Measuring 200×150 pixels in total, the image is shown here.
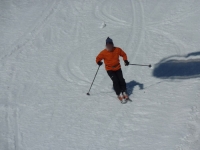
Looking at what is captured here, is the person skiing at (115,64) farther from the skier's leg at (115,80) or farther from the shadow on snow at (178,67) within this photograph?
the shadow on snow at (178,67)

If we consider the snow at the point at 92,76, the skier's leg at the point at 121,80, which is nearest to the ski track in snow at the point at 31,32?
the snow at the point at 92,76

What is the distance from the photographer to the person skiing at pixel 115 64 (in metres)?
8.63

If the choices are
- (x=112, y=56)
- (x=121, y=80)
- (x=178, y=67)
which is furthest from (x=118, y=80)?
(x=178, y=67)

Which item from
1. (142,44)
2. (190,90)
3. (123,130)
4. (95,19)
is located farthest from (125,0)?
(123,130)

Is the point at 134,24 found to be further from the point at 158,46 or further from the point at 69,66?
the point at 69,66

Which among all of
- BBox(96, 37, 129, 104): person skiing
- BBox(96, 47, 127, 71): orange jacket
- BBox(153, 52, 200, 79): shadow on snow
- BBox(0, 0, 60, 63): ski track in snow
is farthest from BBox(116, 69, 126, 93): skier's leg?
BBox(0, 0, 60, 63): ski track in snow

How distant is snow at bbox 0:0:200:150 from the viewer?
26.5 ft

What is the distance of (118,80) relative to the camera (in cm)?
913

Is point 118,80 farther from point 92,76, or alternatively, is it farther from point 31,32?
point 31,32

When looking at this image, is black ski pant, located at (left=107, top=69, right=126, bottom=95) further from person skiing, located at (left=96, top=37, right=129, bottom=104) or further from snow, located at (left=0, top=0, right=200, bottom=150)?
snow, located at (left=0, top=0, right=200, bottom=150)

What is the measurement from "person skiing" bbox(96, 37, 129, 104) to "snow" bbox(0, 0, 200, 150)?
33cm

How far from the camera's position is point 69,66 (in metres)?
11.3

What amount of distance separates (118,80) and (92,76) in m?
1.73

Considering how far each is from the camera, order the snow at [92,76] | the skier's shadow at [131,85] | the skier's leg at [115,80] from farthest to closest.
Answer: the skier's shadow at [131,85] → the skier's leg at [115,80] → the snow at [92,76]
